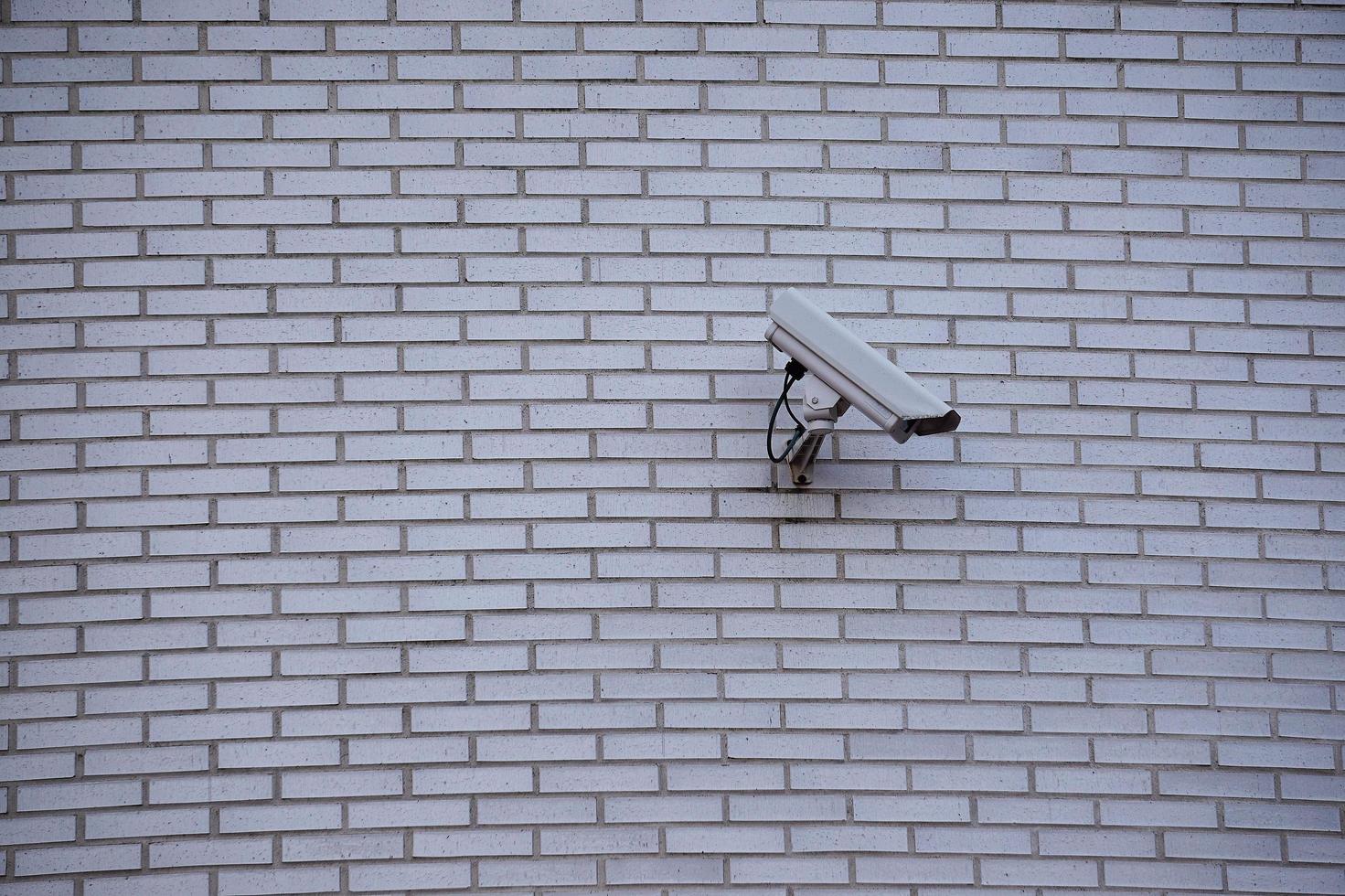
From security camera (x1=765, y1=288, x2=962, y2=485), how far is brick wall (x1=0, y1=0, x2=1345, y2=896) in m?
0.29

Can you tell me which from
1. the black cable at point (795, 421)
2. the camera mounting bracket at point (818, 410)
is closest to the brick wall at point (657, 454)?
the black cable at point (795, 421)

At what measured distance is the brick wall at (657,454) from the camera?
8.89 ft

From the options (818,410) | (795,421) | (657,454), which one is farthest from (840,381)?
(657,454)

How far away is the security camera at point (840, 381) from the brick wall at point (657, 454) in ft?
0.96

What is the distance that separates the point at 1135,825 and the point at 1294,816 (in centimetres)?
48

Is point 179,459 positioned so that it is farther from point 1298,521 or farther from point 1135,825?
point 1298,521

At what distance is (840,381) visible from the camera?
2492 mm

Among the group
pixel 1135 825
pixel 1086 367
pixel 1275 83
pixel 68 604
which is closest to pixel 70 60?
pixel 68 604

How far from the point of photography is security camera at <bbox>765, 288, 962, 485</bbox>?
2.42 m

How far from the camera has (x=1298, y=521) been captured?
9.40ft

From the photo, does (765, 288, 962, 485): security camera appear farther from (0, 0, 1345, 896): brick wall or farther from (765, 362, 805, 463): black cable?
(0, 0, 1345, 896): brick wall

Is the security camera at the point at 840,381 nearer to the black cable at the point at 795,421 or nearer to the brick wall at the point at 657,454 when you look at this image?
the black cable at the point at 795,421

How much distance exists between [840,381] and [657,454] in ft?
2.00

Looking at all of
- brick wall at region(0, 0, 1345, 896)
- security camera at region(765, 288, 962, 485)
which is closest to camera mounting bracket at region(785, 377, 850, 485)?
security camera at region(765, 288, 962, 485)
